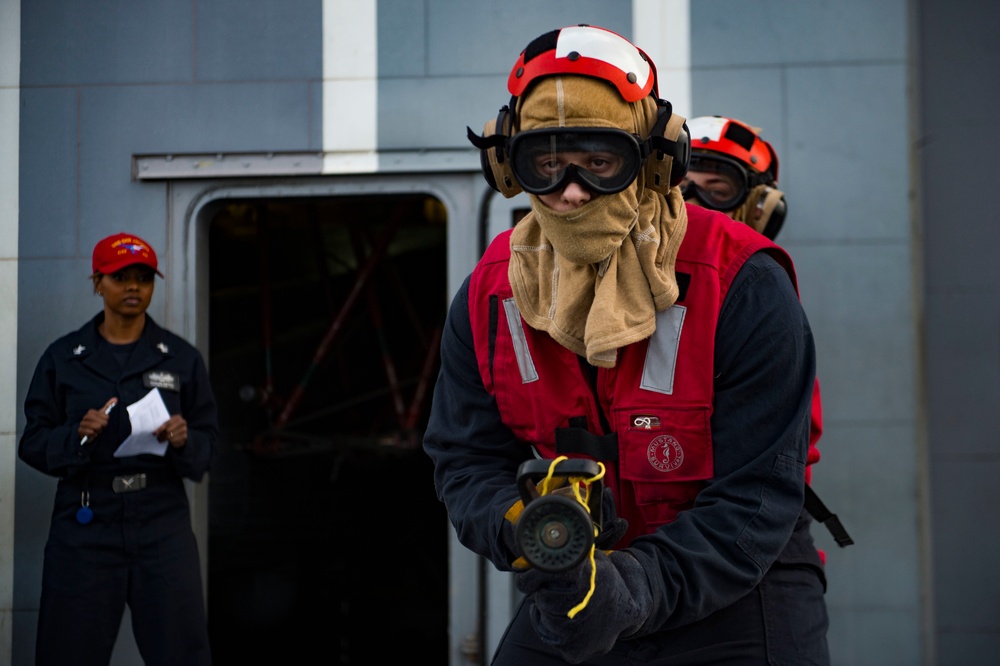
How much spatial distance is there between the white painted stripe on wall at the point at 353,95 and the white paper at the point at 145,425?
1235 mm

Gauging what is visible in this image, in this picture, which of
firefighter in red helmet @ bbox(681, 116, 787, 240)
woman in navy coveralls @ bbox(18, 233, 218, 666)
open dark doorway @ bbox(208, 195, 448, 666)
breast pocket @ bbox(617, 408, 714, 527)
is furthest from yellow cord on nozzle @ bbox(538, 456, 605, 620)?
open dark doorway @ bbox(208, 195, 448, 666)

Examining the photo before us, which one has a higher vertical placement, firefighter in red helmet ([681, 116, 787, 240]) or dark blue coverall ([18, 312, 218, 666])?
firefighter in red helmet ([681, 116, 787, 240])

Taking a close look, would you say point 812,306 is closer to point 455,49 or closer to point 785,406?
point 455,49

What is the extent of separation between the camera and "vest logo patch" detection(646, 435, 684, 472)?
6.09 feet

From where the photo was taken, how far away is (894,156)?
3996mm

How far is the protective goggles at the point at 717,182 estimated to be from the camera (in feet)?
10.6

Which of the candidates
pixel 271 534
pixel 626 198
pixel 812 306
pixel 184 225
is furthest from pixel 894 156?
pixel 271 534

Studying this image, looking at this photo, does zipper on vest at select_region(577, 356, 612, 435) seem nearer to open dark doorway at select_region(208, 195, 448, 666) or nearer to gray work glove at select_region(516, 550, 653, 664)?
gray work glove at select_region(516, 550, 653, 664)

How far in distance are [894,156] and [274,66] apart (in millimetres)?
2703

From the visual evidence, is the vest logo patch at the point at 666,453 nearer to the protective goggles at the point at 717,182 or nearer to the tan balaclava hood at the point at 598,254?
the tan balaclava hood at the point at 598,254

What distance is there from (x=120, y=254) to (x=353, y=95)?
1202 mm

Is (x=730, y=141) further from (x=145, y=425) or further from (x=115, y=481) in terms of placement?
(x=115, y=481)

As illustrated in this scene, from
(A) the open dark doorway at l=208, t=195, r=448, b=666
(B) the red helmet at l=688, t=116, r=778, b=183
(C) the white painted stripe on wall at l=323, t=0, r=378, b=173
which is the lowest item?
(A) the open dark doorway at l=208, t=195, r=448, b=666

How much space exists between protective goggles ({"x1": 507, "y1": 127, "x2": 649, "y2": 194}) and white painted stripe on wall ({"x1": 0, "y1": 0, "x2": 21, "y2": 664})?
334cm
